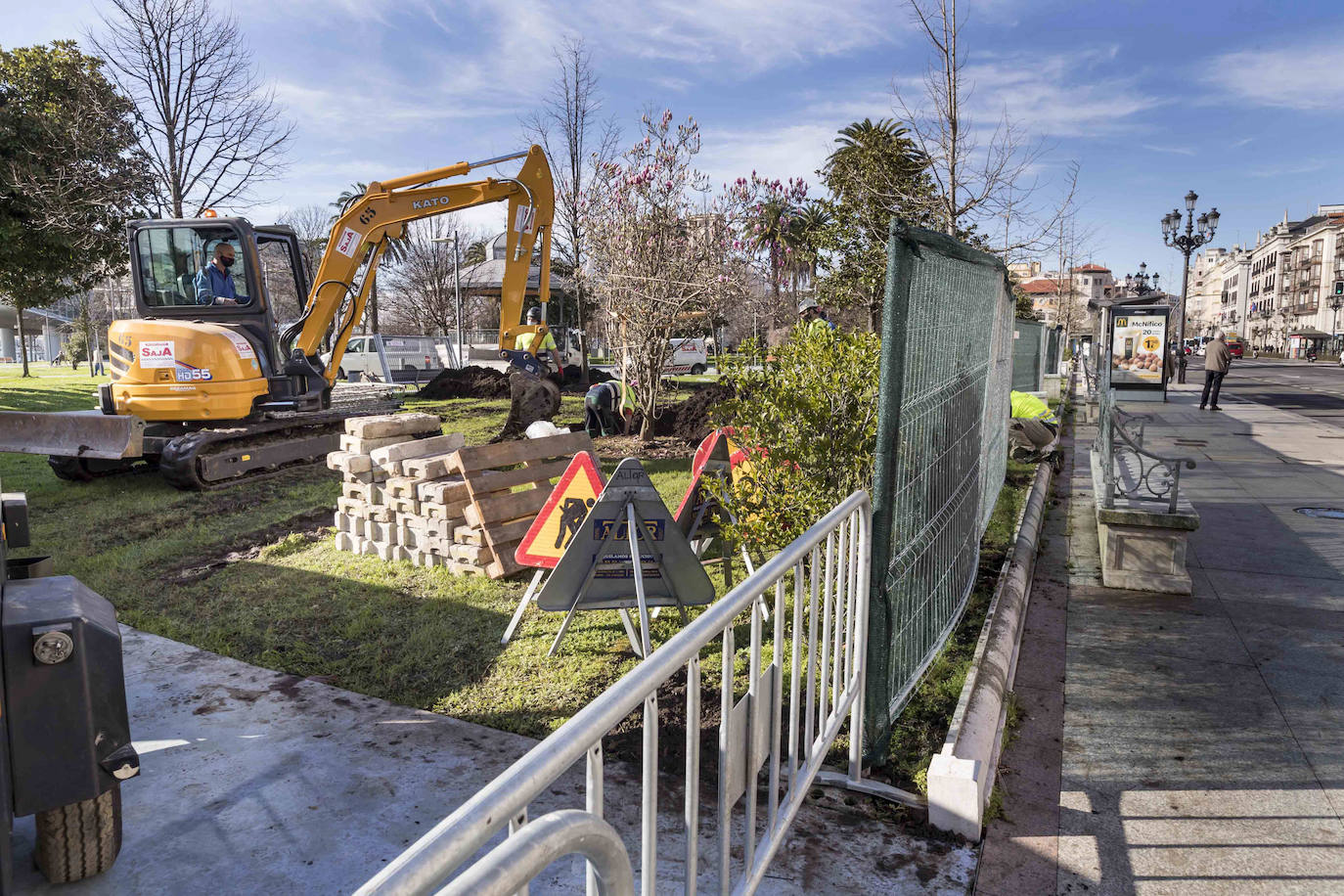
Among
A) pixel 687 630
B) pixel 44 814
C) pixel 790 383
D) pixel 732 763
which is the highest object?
pixel 790 383

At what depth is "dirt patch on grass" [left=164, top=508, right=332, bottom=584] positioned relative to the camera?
704 cm

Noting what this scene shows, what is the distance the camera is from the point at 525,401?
1384 cm

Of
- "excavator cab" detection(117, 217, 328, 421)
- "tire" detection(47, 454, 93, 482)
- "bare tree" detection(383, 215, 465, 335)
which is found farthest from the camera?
"bare tree" detection(383, 215, 465, 335)

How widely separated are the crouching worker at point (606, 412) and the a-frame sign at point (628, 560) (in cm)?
881

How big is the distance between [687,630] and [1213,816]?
2721mm

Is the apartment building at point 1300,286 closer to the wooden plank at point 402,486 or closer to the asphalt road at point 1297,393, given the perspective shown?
the asphalt road at point 1297,393

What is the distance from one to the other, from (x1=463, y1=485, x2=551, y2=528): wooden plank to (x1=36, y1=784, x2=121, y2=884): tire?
11.3 feet

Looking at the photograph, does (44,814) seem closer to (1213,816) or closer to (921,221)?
(1213,816)

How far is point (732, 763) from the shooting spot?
7.22ft

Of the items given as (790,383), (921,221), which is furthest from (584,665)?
(921,221)

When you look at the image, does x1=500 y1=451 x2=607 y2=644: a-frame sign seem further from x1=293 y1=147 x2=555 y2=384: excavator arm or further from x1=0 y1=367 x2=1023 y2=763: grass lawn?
x1=293 y1=147 x2=555 y2=384: excavator arm

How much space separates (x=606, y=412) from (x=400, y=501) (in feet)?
23.3

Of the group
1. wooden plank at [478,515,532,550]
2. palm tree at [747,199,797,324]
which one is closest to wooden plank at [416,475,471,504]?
wooden plank at [478,515,532,550]

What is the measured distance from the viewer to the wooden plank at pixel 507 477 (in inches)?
253
